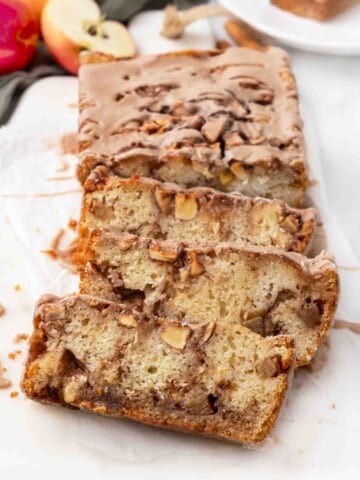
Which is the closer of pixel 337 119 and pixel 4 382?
pixel 4 382

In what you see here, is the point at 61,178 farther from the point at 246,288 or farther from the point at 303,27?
the point at 303,27

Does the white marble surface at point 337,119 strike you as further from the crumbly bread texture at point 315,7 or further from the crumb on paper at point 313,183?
the crumbly bread texture at point 315,7

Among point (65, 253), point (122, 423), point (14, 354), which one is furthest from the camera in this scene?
point (65, 253)

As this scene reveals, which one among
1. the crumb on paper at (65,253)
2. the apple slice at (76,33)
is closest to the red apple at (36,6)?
the apple slice at (76,33)

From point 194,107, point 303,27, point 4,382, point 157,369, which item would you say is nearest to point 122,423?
point 157,369

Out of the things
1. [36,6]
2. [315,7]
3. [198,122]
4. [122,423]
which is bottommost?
[122,423]

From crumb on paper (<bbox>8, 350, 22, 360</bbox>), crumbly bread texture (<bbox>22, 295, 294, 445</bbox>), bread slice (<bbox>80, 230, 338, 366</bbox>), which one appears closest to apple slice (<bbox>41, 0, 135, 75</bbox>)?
bread slice (<bbox>80, 230, 338, 366</bbox>)
